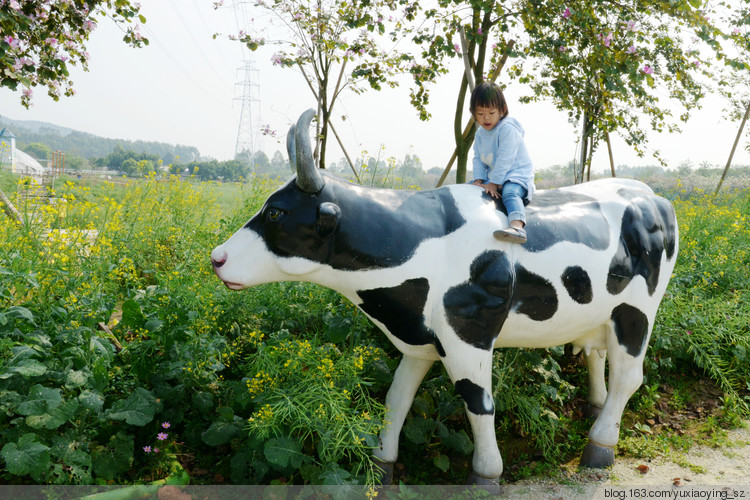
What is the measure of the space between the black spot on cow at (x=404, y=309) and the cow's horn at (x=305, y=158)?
54cm

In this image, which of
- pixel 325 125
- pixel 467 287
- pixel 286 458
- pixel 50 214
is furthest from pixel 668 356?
pixel 50 214

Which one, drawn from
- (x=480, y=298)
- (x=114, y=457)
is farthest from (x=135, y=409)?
(x=480, y=298)

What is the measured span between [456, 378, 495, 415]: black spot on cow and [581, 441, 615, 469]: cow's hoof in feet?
2.89

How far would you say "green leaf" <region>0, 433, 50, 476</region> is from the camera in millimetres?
2057

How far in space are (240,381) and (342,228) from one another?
1186mm

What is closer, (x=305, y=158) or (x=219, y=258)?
(x=305, y=158)

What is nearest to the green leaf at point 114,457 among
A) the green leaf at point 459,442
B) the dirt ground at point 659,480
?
the green leaf at point 459,442

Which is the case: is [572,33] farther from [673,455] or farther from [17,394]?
[17,394]

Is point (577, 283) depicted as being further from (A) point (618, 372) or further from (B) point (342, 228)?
(B) point (342, 228)

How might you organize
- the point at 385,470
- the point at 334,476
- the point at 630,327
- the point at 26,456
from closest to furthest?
the point at 26,456 < the point at 334,476 < the point at 385,470 < the point at 630,327

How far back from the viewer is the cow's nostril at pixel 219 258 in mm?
2346

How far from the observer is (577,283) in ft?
8.48

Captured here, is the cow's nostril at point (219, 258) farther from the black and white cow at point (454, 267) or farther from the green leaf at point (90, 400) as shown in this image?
the green leaf at point (90, 400)

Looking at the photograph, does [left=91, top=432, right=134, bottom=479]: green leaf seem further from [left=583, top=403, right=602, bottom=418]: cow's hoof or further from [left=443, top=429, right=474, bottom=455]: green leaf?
[left=583, top=403, right=602, bottom=418]: cow's hoof
